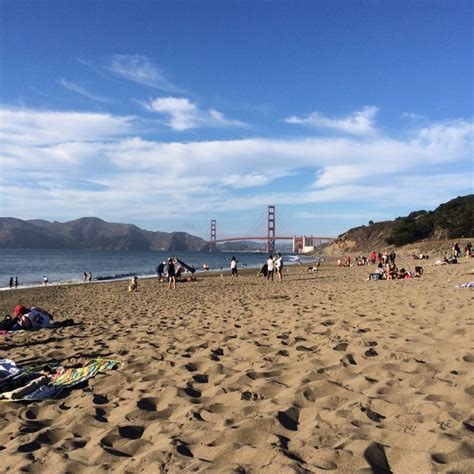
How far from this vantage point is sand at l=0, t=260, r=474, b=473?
2459 mm

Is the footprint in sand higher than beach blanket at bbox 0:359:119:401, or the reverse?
the footprint in sand

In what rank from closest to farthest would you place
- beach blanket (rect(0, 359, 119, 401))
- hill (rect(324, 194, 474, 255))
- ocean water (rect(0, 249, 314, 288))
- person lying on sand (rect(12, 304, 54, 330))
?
beach blanket (rect(0, 359, 119, 401)) → person lying on sand (rect(12, 304, 54, 330)) → ocean water (rect(0, 249, 314, 288)) → hill (rect(324, 194, 474, 255))

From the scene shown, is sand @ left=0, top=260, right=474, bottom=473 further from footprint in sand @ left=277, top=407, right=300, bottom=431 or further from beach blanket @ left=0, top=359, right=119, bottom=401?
beach blanket @ left=0, top=359, right=119, bottom=401

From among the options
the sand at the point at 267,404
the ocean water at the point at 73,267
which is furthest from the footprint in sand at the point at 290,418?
the ocean water at the point at 73,267

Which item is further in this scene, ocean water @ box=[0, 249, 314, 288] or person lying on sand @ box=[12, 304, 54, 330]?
ocean water @ box=[0, 249, 314, 288]

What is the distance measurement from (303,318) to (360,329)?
148cm

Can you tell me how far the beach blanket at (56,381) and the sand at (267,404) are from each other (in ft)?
0.50

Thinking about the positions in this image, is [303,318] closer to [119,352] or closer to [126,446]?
[119,352]

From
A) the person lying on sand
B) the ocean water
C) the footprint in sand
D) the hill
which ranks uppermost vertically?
the hill

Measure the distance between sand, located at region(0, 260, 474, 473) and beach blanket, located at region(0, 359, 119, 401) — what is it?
0.15 meters

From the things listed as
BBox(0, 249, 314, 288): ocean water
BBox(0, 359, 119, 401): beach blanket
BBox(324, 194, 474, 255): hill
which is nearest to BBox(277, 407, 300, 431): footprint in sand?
BBox(0, 359, 119, 401): beach blanket

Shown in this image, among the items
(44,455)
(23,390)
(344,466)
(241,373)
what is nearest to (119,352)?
(23,390)

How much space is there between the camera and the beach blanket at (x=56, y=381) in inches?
151

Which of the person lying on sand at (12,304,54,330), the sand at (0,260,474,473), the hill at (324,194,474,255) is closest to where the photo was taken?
the sand at (0,260,474,473)
